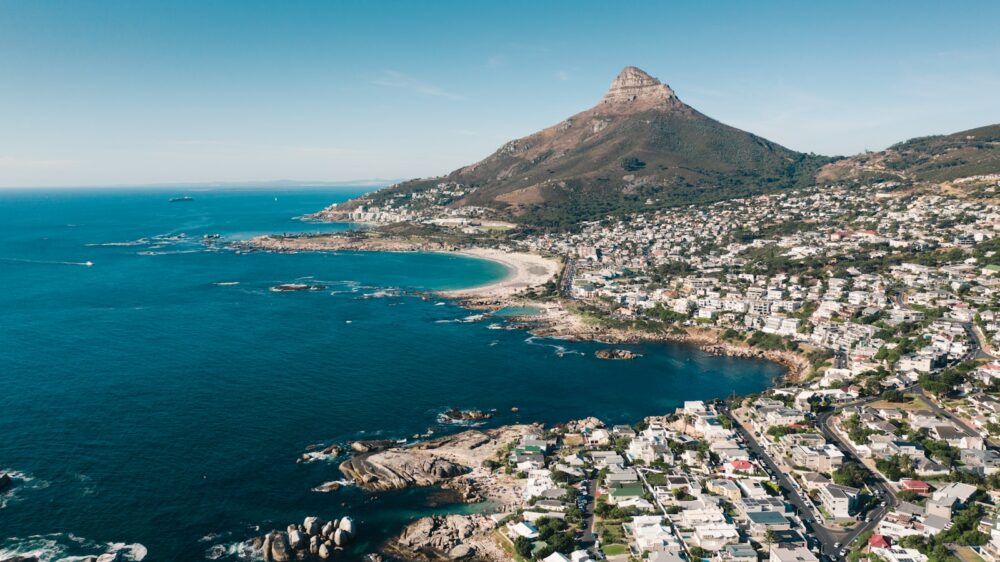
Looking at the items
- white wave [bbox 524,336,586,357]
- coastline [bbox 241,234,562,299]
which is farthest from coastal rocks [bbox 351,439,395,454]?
coastline [bbox 241,234,562,299]

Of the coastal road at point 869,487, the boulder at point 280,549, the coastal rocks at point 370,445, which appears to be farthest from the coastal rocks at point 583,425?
the boulder at point 280,549

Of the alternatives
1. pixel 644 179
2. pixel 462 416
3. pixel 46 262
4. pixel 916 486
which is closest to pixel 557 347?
pixel 462 416

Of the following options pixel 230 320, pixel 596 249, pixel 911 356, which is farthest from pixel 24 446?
pixel 596 249

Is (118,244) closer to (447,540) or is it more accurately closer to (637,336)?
(637,336)

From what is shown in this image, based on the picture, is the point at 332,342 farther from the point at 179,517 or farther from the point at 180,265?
the point at 180,265

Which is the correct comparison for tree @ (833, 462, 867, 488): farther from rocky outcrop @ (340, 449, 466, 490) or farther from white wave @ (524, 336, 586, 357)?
white wave @ (524, 336, 586, 357)

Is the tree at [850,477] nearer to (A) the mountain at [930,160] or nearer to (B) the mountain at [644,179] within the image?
(A) the mountain at [930,160]

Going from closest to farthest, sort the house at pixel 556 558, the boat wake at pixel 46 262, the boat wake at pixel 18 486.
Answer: the house at pixel 556 558
the boat wake at pixel 18 486
the boat wake at pixel 46 262
